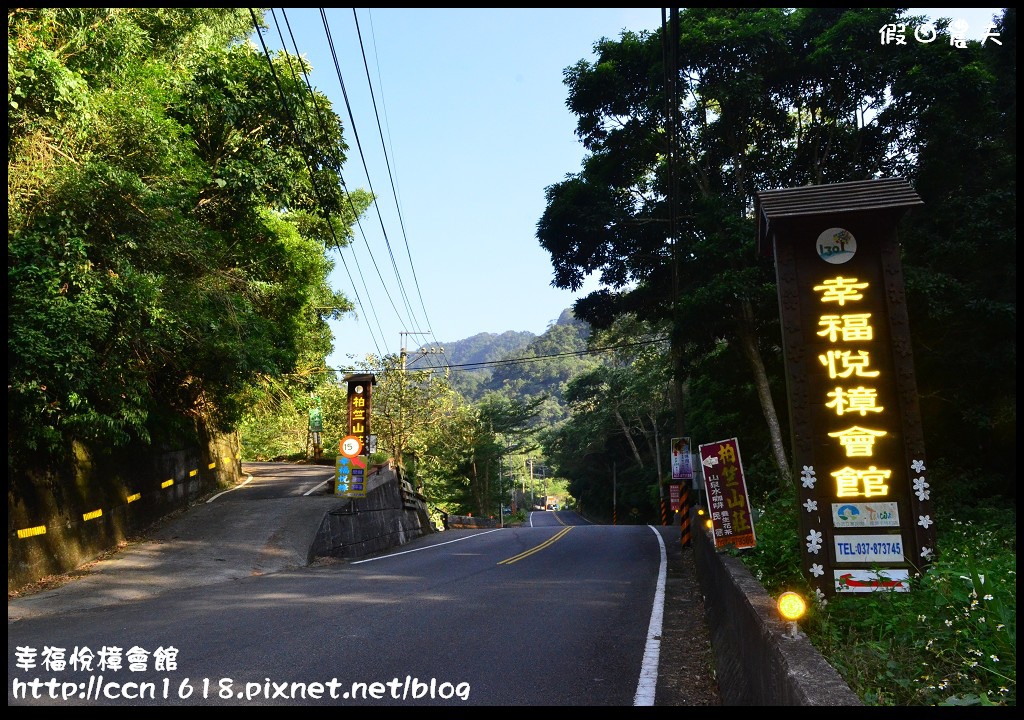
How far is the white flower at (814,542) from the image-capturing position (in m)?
6.03

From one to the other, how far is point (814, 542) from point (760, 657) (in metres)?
2.16

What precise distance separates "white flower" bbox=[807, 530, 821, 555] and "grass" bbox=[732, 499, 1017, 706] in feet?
1.18

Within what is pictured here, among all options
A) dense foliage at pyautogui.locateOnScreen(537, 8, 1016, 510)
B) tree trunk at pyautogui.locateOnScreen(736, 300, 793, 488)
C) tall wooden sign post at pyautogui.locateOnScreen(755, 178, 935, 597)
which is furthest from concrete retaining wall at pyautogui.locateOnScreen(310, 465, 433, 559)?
tall wooden sign post at pyautogui.locateOnScreen(755, 178, 935, 597)

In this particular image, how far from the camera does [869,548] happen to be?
603cm

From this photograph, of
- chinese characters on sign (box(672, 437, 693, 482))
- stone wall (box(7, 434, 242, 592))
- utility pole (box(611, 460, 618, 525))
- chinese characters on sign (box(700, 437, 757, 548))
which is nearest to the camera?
chinese characters on sign (box(700, 437, 757, 548))

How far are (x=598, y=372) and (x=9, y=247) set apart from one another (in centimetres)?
4061

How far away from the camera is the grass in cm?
351

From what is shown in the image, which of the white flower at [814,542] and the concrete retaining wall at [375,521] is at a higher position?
the white flower at [814,542]

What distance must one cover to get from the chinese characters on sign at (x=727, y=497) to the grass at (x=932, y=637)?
3.07m

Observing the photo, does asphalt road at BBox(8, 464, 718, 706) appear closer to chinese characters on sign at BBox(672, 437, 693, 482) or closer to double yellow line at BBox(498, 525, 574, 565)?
double yellow line at BBox(498, 525, 574, 565)

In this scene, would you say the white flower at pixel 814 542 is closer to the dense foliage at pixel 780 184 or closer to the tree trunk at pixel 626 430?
the dense foliage at pixel 780 184

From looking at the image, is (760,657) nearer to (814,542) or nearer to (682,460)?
(814,542)

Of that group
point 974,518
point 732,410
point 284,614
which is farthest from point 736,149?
point 284,614

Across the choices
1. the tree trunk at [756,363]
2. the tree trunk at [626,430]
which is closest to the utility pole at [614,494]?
the tree trunk at [626,430]
